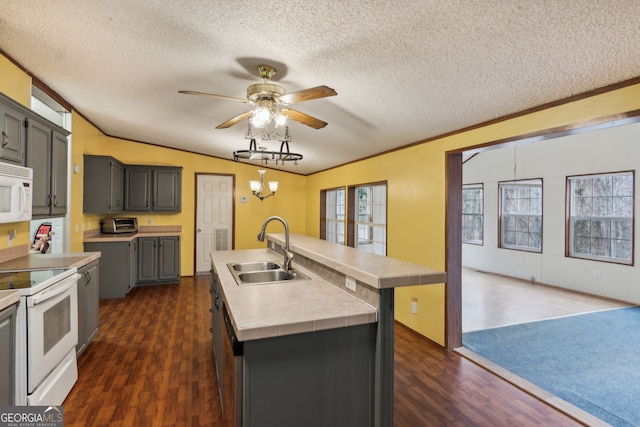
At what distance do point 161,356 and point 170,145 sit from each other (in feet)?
14.1

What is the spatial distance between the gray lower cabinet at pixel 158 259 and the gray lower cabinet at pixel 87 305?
2506 mm

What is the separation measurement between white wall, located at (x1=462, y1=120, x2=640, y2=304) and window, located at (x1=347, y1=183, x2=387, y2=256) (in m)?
3.42

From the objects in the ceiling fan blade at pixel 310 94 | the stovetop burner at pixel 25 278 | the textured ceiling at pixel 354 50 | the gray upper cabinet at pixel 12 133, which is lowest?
the stovetop burner at pixel 25 278

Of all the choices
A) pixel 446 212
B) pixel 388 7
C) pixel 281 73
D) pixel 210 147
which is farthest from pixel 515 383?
pixel 210 147

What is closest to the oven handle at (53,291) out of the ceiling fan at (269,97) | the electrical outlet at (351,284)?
the ceiling fan at (269,97)

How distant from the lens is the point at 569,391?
251 cm

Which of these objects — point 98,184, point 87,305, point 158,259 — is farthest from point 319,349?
point 158,259

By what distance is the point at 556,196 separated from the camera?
19.5 feet

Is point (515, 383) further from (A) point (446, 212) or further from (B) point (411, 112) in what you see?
(B) point (411, 112)

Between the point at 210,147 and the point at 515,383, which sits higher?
the point at 210,147

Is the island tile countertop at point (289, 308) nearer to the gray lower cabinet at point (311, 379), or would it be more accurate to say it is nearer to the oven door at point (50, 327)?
the gray lower cabinet at point (311, 379)

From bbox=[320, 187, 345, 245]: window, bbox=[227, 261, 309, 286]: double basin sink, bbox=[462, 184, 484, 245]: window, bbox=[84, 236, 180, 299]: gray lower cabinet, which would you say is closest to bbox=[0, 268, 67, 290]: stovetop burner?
bbox=[227, 261, 309, 286]: double basin sink

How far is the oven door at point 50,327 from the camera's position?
6.21 feet

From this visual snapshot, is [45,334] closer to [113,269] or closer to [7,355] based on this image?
[7,355]
